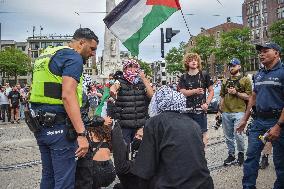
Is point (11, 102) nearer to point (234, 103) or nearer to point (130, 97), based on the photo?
point (130, 97)

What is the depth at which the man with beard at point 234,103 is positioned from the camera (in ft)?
24.5

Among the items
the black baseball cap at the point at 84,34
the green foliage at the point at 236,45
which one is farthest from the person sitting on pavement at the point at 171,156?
the green foliage at the point at 236,45

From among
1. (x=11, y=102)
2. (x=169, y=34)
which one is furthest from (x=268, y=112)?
(x=11, y=102)

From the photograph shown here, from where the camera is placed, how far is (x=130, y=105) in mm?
6676

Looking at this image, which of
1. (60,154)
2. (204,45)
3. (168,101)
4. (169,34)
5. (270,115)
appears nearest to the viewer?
(168,101)

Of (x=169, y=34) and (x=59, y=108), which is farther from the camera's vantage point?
(x=169, y=34)

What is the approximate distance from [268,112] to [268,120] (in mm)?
104

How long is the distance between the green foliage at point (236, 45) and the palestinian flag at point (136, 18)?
6373 cm

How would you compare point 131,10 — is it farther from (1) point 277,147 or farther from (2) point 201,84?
(1) point 277,147

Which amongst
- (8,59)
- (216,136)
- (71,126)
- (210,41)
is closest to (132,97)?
(71,126)

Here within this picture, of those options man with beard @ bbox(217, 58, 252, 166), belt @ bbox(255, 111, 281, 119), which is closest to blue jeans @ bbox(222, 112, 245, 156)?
man with beard @ bbox(217, 58, 252, 166)

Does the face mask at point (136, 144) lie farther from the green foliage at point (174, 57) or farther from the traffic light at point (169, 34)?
the green foliage at point (174, 57)

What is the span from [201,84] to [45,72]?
12.5 feet

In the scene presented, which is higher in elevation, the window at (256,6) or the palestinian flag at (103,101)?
the window at (256,6)
